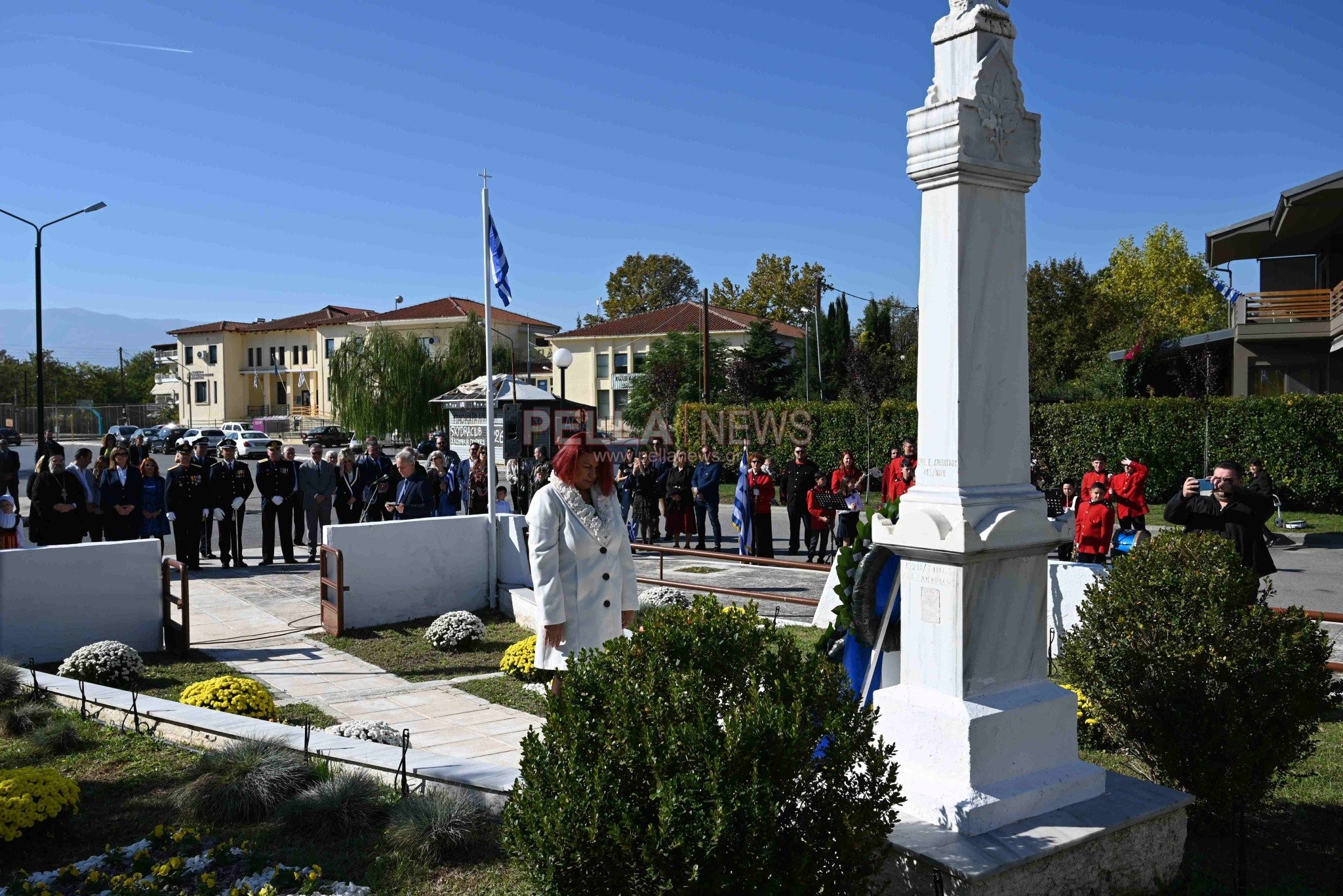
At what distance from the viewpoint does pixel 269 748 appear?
5.42 m

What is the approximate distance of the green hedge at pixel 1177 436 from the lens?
78.1 feet

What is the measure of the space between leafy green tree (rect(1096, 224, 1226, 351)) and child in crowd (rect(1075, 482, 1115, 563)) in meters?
41.4

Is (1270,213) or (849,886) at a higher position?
(1270,213)

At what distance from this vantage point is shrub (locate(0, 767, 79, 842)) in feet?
15.2

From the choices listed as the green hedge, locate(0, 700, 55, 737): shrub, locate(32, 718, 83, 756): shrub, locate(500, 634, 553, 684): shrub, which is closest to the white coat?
locate(32, 718, 83, 756): shrub

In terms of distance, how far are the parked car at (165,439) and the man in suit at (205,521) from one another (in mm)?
43667

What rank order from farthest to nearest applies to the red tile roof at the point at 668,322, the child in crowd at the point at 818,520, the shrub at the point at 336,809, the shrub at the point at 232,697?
the red tile roof at the point at 668,322 < the child in crowd at the point at 818,520 < the shrub at the point at 232,697 < the shrub at the point at 336,809

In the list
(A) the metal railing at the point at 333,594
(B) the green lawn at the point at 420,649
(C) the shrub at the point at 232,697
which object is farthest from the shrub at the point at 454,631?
(C) the shrub at the point at 232,697

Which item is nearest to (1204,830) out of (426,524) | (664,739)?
(664,739)

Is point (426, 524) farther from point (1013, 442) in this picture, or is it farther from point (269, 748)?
point (1013, 442)

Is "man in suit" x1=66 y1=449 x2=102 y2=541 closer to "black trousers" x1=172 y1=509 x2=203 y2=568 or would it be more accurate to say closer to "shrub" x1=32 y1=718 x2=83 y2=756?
"black trousers" x1=172 y1=509 x2=203 y2=568

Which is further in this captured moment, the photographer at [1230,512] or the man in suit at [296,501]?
the man in suit at [296,501]

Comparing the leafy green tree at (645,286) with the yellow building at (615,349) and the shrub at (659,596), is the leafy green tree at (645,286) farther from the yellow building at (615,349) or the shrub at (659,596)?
the shrub at (659,596)

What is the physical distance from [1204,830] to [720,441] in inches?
1150
